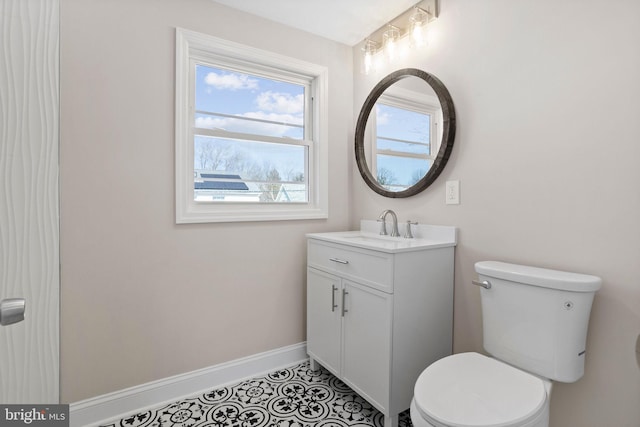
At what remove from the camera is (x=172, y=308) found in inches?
73.4

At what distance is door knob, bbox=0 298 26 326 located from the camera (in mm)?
661

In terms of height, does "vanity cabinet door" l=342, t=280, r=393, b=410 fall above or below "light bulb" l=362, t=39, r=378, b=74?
below

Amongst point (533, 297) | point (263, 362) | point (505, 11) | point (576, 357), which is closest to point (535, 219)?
point (533, 297)

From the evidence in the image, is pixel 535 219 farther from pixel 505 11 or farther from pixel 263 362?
pixel 263 362

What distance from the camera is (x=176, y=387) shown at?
186 centimetres

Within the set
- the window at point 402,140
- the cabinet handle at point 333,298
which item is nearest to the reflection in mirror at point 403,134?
the window at point 402,140

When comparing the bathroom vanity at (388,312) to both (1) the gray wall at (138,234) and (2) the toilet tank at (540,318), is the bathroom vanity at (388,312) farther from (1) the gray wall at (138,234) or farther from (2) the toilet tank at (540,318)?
(1) the gray wall at (138,234)

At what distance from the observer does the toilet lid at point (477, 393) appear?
38.3 inches

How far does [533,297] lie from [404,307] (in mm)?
525

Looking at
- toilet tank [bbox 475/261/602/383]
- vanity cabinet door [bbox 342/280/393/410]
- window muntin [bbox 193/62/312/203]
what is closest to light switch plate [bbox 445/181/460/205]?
toilet tank [bbox 475/261/602/383]

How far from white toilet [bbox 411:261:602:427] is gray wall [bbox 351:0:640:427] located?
131 mm

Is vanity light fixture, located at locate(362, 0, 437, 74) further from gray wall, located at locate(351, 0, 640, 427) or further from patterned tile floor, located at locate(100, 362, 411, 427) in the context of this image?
patterned tile floor, located at locate(100, 362, 411, 427)

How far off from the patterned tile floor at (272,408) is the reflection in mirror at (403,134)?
1284mm

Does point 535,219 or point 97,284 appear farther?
point 97,284
